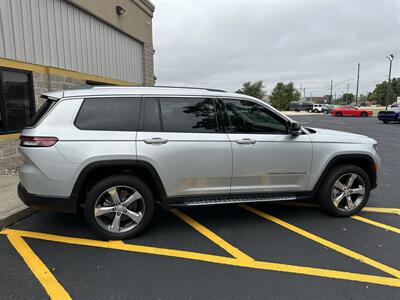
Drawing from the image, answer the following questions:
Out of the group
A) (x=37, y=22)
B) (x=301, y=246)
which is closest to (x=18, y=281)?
(x=301, y=246)

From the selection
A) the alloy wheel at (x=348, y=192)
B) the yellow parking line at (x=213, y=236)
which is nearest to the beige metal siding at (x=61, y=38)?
the yellow parking line at (x=213, y=236)

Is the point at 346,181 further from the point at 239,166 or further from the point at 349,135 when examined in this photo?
the point at 239,166

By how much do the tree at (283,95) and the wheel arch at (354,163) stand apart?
2920 inches

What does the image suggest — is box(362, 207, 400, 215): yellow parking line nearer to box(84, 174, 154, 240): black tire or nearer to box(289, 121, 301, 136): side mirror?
box(289, 121, 301, 136): side mirror

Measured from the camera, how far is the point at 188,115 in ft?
12.5

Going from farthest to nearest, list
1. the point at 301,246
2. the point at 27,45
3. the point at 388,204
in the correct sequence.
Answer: the point at 27,45 < the point at 388,204 < the point at 301,246

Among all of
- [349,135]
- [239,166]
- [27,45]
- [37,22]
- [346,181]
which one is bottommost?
[346,181]

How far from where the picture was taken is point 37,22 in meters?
7.17

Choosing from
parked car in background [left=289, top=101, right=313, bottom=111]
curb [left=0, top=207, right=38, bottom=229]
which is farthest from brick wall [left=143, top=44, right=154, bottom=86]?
parked car in background [left=289, top=101, right=313, bottom=111]

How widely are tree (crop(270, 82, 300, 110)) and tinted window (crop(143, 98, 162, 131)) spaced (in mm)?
75605

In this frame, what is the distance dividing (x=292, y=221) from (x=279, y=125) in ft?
4.59

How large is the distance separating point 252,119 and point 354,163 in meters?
1.81

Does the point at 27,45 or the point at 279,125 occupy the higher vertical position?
the point at 27,45

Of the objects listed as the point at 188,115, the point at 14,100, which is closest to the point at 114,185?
the point at 188,115
